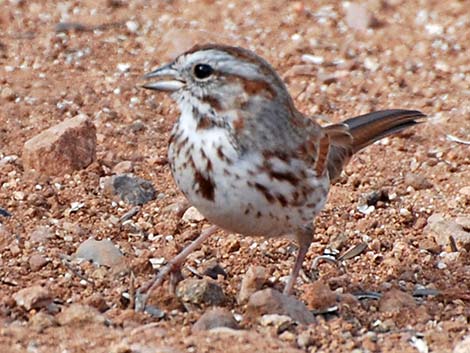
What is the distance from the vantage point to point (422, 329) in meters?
5.50

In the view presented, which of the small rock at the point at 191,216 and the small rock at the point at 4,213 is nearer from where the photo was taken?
the small rock at the point at 4,213

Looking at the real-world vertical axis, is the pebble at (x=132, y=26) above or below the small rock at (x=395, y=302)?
above

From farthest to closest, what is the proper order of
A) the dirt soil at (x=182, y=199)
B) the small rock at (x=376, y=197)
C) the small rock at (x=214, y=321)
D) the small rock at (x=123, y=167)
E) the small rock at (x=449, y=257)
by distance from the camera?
the small rock at (x=123, y=167)
the small rock at (x=376, y=197)
the small rock at (x=449, y=257)
the dirt soil at (x=182, y=199)
the small rock at (x=214, y=321)

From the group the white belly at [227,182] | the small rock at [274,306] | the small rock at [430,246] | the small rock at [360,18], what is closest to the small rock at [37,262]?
the white belly at [227,182]

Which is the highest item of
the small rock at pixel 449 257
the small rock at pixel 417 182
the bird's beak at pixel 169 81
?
the bird's beak at pixel 169 81

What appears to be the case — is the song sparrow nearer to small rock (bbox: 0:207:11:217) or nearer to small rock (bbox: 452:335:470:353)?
small rock (bbox: 452:335:470:353)

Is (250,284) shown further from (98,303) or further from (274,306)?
(98,303)

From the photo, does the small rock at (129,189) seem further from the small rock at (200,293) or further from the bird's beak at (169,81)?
the bird's beak at (169,81)

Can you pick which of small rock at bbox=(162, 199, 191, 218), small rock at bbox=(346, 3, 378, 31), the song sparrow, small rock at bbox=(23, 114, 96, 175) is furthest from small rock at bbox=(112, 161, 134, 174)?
small rock at bbox=(346, 3, 378, 31)

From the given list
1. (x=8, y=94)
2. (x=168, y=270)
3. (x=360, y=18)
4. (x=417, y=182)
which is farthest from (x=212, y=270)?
(x=360, y=18)

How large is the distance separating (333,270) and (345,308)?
0.63m

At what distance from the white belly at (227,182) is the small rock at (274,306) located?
0.97ft

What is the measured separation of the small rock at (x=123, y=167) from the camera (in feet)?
23.7

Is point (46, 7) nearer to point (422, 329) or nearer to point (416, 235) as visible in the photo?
point (416, 235)
